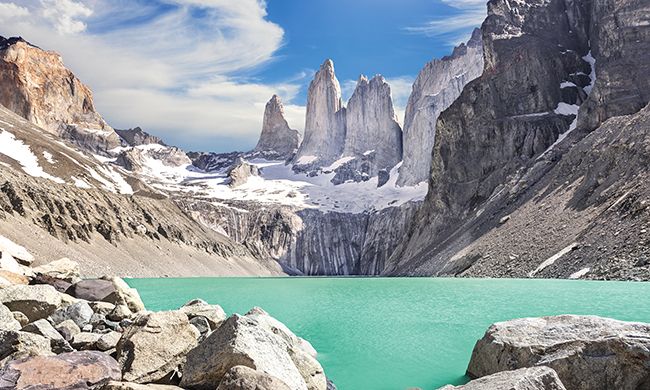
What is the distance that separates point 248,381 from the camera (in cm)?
768

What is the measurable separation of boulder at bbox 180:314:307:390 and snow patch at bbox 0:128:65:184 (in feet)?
345

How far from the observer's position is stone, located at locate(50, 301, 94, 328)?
1430 centimetres

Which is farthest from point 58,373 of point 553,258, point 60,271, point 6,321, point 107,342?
point 553,258

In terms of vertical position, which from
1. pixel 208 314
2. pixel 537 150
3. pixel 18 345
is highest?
pixel 537 150

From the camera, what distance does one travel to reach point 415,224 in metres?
116

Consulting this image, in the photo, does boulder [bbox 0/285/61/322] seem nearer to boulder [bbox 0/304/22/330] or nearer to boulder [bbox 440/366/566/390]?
boulder [bbox 0/304/22/330]

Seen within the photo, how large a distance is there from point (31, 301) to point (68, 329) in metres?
2.30

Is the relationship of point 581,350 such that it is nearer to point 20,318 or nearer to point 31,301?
point 20,318

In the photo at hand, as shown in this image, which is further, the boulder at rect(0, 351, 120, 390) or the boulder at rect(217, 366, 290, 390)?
the boulder at rect(0, 351, 120, 390)

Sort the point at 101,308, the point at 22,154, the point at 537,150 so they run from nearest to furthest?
the point at 101,308 → the point at 537,150 → the point at 22,154

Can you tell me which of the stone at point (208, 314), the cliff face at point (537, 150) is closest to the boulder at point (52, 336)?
the stone at point (208, 314)

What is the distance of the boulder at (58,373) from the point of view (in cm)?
854

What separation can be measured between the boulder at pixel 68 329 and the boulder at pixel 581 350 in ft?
33.0

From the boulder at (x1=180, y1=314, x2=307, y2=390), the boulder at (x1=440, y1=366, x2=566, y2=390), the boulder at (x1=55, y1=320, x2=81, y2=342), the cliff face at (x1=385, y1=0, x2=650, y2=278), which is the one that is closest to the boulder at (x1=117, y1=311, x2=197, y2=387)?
the boulder at (x1=180, y1=314, x2=307, y2=390)
